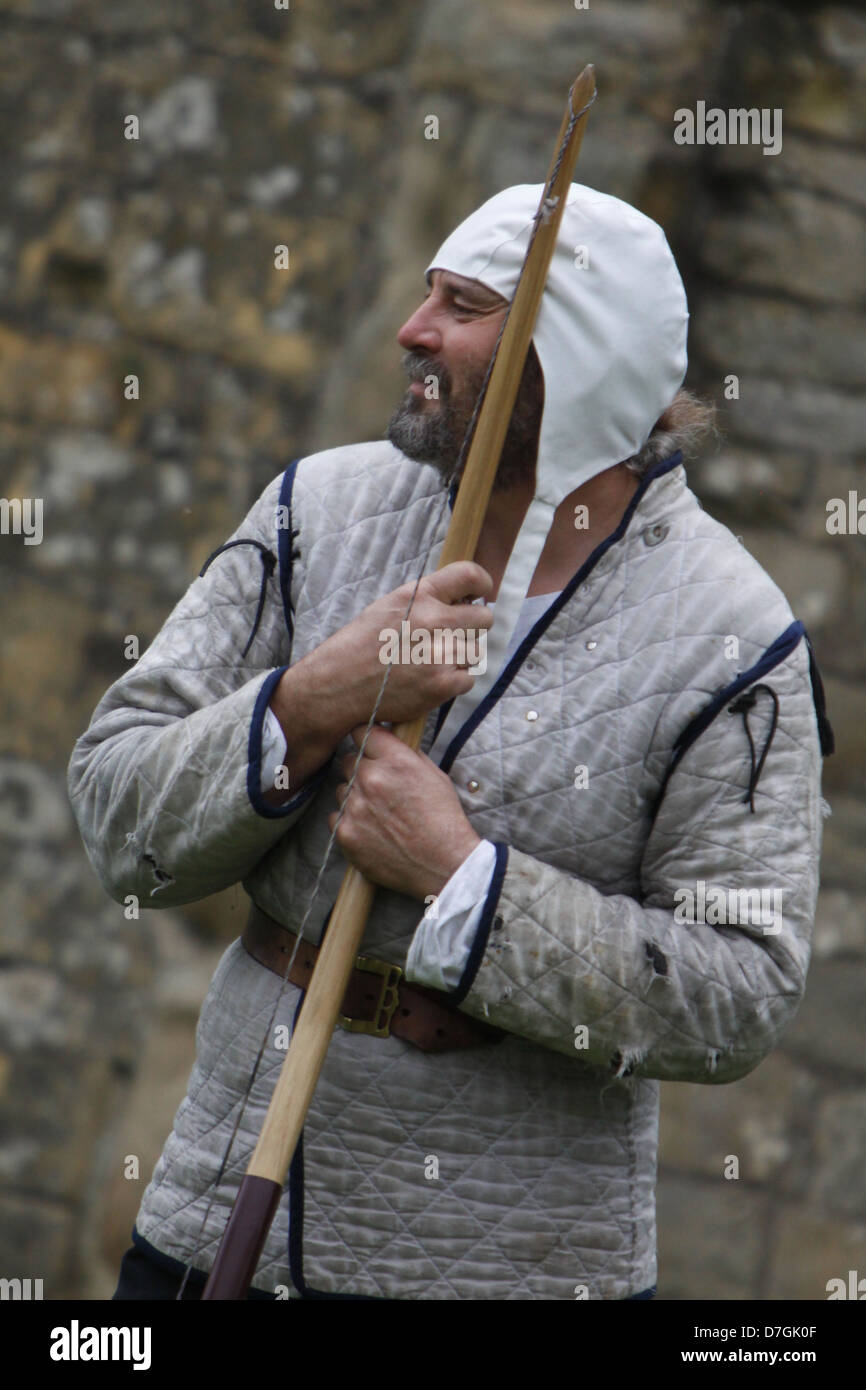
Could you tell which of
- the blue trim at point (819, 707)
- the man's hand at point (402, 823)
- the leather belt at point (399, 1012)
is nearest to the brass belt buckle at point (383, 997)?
the leather belt at point (399, 1012)

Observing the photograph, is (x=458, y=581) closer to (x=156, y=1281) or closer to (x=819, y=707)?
(x=819, y=707)

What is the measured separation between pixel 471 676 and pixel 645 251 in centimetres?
54

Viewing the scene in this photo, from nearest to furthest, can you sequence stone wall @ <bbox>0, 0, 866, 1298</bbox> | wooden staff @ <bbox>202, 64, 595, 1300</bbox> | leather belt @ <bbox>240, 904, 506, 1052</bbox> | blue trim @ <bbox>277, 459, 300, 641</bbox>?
wooden staff @ <bbox>202, 64, 595, 1300</bbox>, leather belt @ <bbox>240, 904, 506, 1052</bbox>, blue trim @ <bbox>277, 459, 300, 641</bbox>, stone wall @ <bbox>0, 0, 866, 1298</bbox>

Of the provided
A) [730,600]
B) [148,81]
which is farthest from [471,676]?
[148,81]

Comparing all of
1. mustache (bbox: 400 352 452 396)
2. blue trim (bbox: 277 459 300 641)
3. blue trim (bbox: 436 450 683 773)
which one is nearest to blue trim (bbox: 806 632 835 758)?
blue trim (bbox: 436 450 683 773)

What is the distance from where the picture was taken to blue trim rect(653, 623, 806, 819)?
179cm

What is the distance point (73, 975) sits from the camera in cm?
342

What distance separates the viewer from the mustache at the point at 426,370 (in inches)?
74.3

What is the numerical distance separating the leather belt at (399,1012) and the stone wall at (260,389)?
1501 mm

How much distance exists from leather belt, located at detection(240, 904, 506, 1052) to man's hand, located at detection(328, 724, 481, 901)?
0.40 ft

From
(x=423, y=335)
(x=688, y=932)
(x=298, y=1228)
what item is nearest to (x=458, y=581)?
(x=423, y=335)

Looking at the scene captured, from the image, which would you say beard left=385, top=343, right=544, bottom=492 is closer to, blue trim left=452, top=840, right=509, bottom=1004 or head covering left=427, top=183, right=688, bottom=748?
head covering left=427, top=183, right=688, bottom=748

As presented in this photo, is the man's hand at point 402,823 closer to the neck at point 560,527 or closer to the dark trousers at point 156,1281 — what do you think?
the neck at point 560,527

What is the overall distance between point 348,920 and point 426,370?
624 mm
